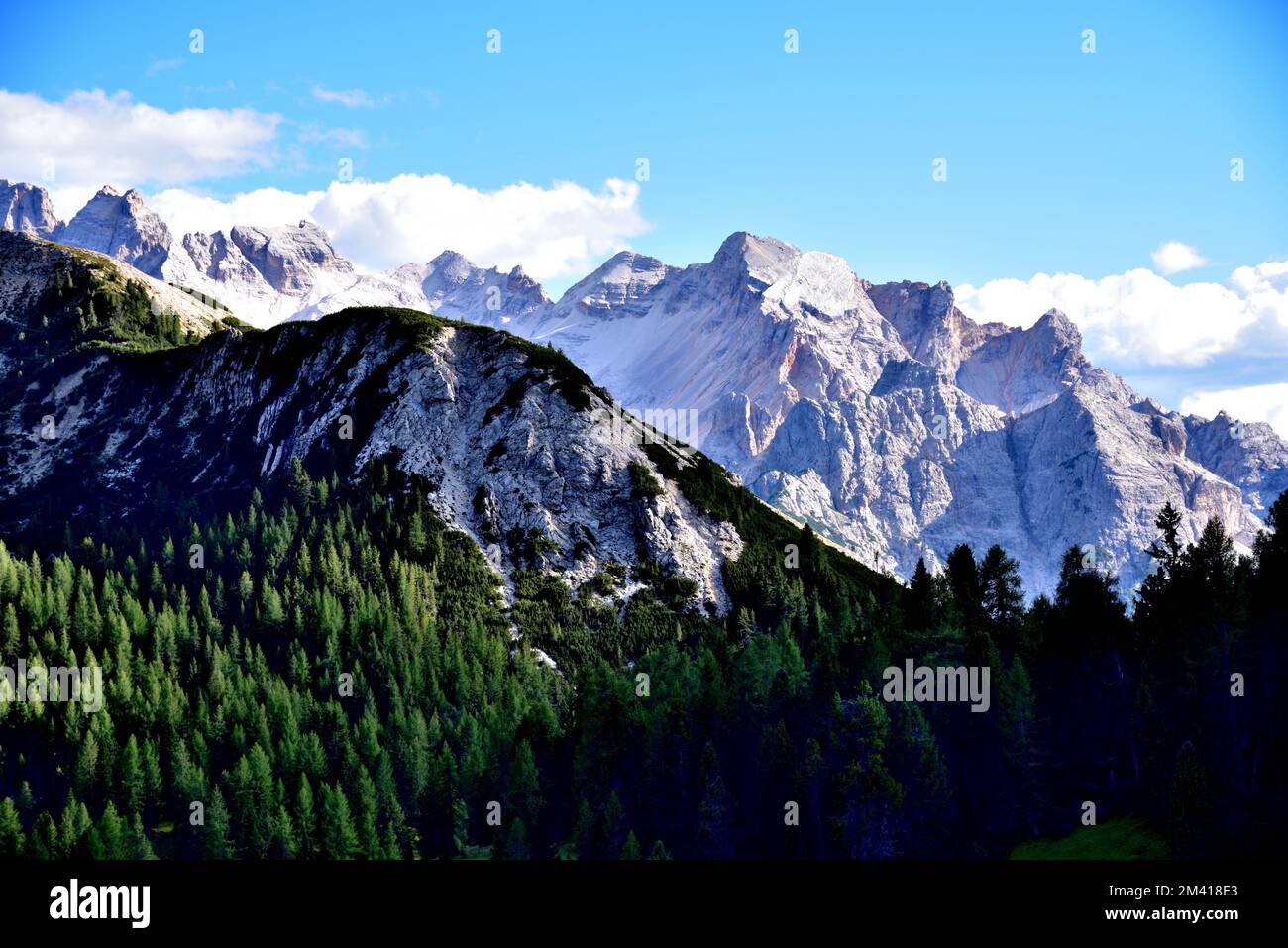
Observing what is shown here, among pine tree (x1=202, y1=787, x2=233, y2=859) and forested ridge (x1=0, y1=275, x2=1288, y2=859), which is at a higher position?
forested ridge (x1=0, y1=275, x2=1288, y2=859)

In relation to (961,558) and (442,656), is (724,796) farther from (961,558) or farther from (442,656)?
(442,656)

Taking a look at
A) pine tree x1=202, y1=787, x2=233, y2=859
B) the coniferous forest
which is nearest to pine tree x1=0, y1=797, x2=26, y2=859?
the coniferous forest

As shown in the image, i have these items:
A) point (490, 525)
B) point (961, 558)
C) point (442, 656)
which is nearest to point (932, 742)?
point (961, 558)

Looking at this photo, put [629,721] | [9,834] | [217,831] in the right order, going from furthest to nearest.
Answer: [217,831]
[629,721]
[9,834]

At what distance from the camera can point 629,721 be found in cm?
11050

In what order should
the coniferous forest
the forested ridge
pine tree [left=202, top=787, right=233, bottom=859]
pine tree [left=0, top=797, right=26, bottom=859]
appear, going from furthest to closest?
1. pine tree [left=202, top=787, right=233, bottom=859]
2. pine tree [left=0, top=797, right=26, bottom=859]
3. the forested ridge
4. the coniferous forest

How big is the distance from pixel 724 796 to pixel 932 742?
64.2ft

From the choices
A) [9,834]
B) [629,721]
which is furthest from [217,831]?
[629,721]

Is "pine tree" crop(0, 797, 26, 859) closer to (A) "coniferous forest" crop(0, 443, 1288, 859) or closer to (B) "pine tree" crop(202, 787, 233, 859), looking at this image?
(A) "coniferous forest" crop(0, 443, 1288, 859)

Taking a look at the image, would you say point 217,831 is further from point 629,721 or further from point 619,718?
point 629,721

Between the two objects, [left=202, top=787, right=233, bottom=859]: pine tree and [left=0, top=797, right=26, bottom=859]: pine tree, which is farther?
[left=202, top=787, right=233, bottom=859]: pine tree

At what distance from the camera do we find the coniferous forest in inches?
3342

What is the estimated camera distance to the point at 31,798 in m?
126

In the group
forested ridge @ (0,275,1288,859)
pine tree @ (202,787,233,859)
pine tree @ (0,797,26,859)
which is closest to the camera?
forested ridge @ (0,275,1288,859)
